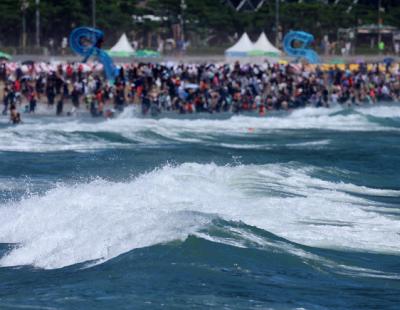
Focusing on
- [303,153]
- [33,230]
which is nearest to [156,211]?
[33,230]

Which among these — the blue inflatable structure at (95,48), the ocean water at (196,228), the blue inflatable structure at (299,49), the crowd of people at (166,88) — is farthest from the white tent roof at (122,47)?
the ocean water at (196,228)

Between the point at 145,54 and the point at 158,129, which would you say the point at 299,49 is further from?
the point at 158,129

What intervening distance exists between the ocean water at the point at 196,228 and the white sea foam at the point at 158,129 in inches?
23.4

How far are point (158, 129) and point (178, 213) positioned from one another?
23.4 m

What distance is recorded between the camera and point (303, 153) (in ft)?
108

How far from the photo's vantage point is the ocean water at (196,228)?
42.9 ft

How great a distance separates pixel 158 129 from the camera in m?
40.4

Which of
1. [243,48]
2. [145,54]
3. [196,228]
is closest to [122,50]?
[145,54]

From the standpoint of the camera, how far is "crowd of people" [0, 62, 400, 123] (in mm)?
46156

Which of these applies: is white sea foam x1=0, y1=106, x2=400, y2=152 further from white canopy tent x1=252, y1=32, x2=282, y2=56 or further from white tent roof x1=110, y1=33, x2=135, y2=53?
white tent roof x1=110, y1=33, x2=135, y2=53

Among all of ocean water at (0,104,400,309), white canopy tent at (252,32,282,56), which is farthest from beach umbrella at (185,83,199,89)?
white canopy tent at (252,32,282,56)

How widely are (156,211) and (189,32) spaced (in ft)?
193

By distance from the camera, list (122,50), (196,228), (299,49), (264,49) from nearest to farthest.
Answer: (196,228) < (299,49) < (122,50) < (264,49)

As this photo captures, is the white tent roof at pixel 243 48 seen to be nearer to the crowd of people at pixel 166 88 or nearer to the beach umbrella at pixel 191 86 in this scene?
the crowd of people at pixel 166 88
